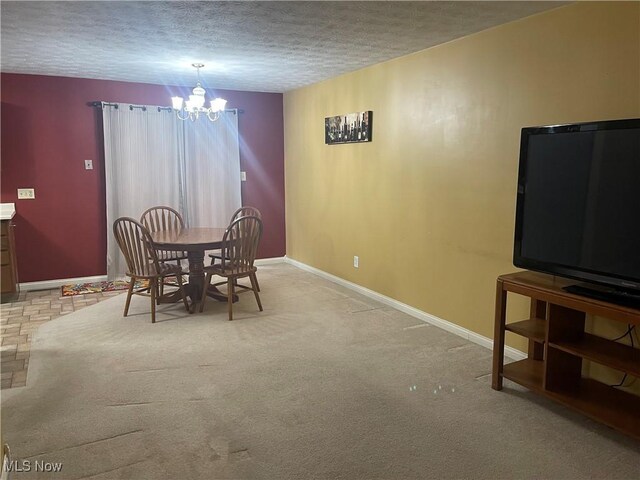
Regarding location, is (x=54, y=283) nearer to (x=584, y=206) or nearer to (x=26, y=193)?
(x=26, y=193)

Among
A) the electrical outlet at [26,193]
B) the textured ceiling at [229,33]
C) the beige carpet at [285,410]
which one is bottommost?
the beige carpet at [285,410]

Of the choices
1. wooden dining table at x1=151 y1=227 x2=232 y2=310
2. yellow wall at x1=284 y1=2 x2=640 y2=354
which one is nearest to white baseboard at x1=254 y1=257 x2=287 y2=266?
yellow wall at x1=284 y1=2 x2=640 y2=354

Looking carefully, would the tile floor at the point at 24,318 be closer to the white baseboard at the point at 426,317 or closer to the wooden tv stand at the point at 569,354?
the white baseboard at the point at 426,317

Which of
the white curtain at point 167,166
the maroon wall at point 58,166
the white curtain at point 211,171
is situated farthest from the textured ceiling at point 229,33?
the white curtain at point 211,171

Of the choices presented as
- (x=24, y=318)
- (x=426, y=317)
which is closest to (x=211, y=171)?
(x=24, y=318)

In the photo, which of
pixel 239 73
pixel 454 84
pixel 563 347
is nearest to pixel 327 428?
pixel 563 347

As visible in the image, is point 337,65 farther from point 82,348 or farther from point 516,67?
point 82,348

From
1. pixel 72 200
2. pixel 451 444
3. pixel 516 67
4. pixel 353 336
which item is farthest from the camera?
pixel 72 200

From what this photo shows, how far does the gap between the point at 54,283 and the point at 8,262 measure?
2.54 feet

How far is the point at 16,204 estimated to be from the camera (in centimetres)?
517

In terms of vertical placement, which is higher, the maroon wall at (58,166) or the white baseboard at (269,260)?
the maroon wall at (58,166)

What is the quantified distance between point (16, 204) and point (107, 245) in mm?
965

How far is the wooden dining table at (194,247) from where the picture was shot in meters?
4.28

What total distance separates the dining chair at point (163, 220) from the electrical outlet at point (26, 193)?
42.8 inches
